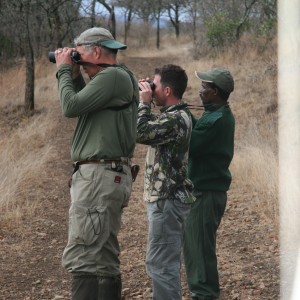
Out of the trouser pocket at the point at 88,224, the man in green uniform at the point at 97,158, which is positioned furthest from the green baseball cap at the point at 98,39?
the trouser pocket at the point at 88,224

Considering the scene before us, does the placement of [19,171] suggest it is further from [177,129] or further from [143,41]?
[143,41]

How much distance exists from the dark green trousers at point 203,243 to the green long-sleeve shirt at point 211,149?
0.28 feet

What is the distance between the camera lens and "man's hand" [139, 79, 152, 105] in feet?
10.7

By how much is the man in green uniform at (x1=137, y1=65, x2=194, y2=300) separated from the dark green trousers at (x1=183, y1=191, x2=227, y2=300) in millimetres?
352

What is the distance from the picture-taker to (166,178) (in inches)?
126

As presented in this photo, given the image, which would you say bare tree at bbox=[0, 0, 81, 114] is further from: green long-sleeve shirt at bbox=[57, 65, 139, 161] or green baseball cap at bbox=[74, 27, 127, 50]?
green long-sleeve shirt at bbox=[57, 65, 139, 161]

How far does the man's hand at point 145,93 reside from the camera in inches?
128

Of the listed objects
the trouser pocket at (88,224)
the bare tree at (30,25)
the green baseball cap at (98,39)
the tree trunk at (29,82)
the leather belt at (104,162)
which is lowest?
the trouser pocket at (88,224)

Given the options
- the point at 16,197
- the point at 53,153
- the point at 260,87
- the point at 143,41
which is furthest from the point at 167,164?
the point at 143,41

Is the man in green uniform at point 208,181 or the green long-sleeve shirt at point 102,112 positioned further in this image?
the man in green uniform at point 208,181

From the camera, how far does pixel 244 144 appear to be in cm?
871

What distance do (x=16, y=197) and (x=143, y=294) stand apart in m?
2.88

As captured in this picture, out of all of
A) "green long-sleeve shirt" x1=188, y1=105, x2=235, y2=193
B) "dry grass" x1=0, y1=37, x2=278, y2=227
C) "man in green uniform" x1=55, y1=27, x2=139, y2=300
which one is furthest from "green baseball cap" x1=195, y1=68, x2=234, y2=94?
"dry grass" x1=0, y1=37, x2=278, y2=227

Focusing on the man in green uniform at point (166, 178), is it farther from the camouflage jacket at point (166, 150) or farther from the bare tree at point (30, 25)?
the bare tree at point (30, 25)
